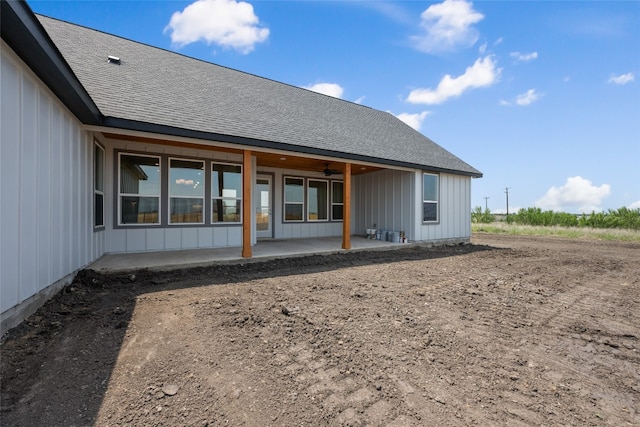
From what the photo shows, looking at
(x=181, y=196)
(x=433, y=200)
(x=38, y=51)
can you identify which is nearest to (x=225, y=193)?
(x=181, y=196)

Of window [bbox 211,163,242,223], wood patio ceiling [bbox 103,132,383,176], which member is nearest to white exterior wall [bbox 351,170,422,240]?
wood patio ceiling [bbox 103,132,383,176]

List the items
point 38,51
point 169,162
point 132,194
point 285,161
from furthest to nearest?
point 285,161
point 169,162
point 132,194
point 38,51

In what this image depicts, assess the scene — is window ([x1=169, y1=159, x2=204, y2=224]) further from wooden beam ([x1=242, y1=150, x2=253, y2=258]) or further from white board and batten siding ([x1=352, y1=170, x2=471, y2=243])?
white board and batten siding ([x1=352, y1=170, x2=471, y2=243])

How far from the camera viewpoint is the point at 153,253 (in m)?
6.60

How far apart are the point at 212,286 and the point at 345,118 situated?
27.9ft

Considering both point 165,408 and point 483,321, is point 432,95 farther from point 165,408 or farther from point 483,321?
point 165,408

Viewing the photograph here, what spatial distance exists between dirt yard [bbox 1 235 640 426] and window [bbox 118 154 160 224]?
2.33 meters

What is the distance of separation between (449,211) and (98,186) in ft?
34.2

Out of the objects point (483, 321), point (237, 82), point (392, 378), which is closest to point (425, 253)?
point (483, 321)

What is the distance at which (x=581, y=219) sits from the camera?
18297mm

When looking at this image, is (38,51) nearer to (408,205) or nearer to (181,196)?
(181,196)

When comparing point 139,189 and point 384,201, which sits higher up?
point 139,189

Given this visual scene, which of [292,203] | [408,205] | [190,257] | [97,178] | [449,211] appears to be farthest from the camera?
[449,211]

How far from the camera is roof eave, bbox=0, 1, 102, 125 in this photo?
2.34 m
